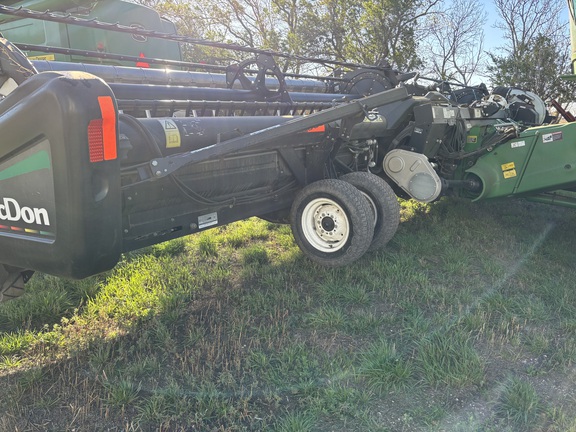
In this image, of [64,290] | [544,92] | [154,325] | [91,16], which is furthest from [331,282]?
[544,92]

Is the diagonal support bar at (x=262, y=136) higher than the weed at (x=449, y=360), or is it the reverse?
the diagonal support bar at (x=262, y=136)

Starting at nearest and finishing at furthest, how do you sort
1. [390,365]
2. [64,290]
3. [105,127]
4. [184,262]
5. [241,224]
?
[105,127], [390,365], [64,290], [184,262], [241,224]

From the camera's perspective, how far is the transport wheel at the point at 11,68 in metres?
2.40

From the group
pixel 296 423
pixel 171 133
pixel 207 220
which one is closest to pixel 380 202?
pixel 207 220

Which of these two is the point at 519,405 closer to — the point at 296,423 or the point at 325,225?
the point at 296,423

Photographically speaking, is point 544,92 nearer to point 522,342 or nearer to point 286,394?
point 522,342

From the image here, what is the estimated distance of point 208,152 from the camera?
102 inches

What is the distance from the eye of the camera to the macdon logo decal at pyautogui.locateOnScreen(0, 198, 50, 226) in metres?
2.14

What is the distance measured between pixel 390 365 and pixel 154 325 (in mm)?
1406

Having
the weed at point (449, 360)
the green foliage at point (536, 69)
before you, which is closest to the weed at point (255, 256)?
the weed at point (449, 360)

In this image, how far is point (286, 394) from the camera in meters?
2.33

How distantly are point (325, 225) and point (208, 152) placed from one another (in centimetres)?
113

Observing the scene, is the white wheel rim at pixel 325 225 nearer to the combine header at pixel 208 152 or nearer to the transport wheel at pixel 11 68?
the combine header at pixel 208 152

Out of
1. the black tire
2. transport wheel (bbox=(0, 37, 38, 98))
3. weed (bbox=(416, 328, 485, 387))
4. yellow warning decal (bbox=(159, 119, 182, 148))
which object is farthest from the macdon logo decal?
the black tire
